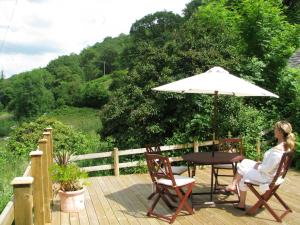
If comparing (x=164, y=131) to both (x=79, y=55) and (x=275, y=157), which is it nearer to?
(x=275, y=157)

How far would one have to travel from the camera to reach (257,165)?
225 inches

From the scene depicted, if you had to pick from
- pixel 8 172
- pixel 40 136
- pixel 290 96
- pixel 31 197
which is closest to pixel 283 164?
pixel 31 197

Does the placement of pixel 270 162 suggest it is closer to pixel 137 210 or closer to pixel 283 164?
pixel 283 164

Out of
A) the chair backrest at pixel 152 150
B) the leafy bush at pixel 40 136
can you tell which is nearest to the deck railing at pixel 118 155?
the chair backrest at pixel 152 150

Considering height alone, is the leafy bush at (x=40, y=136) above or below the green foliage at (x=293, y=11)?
below

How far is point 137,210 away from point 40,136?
23.1ft

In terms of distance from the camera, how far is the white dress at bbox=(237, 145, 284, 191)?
17.8 ft

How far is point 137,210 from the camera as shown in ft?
20.2

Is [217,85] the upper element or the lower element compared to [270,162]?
upper

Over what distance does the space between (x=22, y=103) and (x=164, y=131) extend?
61.9 meters

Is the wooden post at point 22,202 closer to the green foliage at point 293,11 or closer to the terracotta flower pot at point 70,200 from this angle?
the terracotta flower pot at point 70,200

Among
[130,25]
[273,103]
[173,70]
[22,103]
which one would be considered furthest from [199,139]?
[22,103]

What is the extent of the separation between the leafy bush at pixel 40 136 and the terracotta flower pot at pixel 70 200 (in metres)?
5.30

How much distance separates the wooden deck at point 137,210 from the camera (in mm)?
5598
